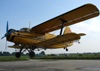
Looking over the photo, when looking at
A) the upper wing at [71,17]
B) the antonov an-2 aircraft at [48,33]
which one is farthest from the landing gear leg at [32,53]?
the upper wing at [71,17]

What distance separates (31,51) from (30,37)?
1.59 meters

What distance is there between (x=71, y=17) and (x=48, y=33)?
5.77m

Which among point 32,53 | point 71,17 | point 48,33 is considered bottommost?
Result: point 32,53

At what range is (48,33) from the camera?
2377cm

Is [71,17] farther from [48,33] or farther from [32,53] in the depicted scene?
[32,53]

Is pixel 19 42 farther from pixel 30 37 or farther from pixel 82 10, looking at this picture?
pixel 82 10

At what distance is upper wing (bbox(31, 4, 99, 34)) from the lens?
1600 cm

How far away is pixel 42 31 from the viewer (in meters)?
22.4

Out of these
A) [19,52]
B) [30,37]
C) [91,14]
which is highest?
[91,14]

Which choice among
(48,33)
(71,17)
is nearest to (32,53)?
(48,33)

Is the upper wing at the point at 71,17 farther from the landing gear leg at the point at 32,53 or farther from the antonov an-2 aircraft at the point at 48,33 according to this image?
the landing gear leg at the point at 32,53

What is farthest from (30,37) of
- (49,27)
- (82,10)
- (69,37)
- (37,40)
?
(82,10)

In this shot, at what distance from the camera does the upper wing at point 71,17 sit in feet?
52.5

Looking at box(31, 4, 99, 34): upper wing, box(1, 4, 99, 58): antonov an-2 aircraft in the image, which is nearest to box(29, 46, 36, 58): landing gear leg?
box(1, 4, 99, 58): antonov an-2 aircraft
